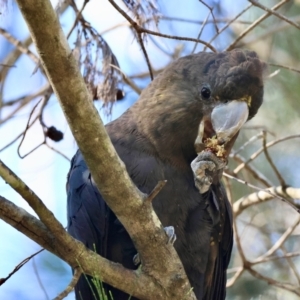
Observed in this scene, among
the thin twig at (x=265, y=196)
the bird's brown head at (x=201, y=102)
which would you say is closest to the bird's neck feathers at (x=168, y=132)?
the bird's brown head at (x=201, y=102)

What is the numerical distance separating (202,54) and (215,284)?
86 cm

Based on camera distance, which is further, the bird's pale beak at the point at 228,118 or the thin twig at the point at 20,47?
the thin twig at the point at 20,47

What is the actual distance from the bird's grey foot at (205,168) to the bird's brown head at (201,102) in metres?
0.07

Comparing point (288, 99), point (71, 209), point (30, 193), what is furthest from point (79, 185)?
point (288, 99)

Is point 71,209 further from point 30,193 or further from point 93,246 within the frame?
point 30,193

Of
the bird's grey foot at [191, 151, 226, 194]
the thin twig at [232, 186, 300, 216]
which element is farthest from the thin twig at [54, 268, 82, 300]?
the thin twig at [232, 186, 300, 216]

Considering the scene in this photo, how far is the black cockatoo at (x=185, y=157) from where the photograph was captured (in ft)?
6.80

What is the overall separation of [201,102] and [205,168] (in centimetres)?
23

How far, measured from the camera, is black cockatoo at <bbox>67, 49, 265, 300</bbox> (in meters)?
2.07

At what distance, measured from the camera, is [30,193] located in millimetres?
1549

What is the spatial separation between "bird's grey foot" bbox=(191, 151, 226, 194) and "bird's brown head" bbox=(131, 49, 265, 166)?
68 millimetres

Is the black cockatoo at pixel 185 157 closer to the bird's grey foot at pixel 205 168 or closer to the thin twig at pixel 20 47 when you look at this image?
the bird's grey foot at pixel 205 168

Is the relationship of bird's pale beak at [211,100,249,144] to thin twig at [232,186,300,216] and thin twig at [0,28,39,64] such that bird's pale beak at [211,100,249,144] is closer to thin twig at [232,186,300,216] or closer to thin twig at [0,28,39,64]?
thin twig at [232,186,300,216]

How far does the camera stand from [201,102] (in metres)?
2.14
